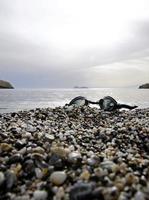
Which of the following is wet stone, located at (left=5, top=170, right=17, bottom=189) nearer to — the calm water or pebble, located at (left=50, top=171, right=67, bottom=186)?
pebble, located at (left=50, top=171, right=67, bottom=186)

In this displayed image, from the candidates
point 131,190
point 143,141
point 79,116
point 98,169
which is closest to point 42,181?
point 98,169

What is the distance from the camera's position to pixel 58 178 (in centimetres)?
433

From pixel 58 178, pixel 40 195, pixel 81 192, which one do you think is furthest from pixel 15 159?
pixel 81 192

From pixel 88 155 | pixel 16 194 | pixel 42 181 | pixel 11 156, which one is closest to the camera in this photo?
pixel 16 194

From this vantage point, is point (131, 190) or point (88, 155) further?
point (88, 155)

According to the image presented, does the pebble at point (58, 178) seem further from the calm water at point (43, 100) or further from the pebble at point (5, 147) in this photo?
the calm water at point (43, 100)

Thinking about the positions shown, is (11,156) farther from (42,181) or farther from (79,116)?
(79,116)

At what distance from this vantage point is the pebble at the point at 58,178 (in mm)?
4285

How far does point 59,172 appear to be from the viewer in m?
4.46

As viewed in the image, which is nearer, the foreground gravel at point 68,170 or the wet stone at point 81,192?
the wet stone at point 81,192

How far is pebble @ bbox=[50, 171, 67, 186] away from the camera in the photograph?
4285 mm

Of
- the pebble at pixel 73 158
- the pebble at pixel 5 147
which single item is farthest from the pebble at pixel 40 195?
the pebble at pixel 5 147

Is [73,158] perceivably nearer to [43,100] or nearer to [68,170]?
[68,170]

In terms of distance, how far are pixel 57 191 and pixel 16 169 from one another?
94 centimetres
